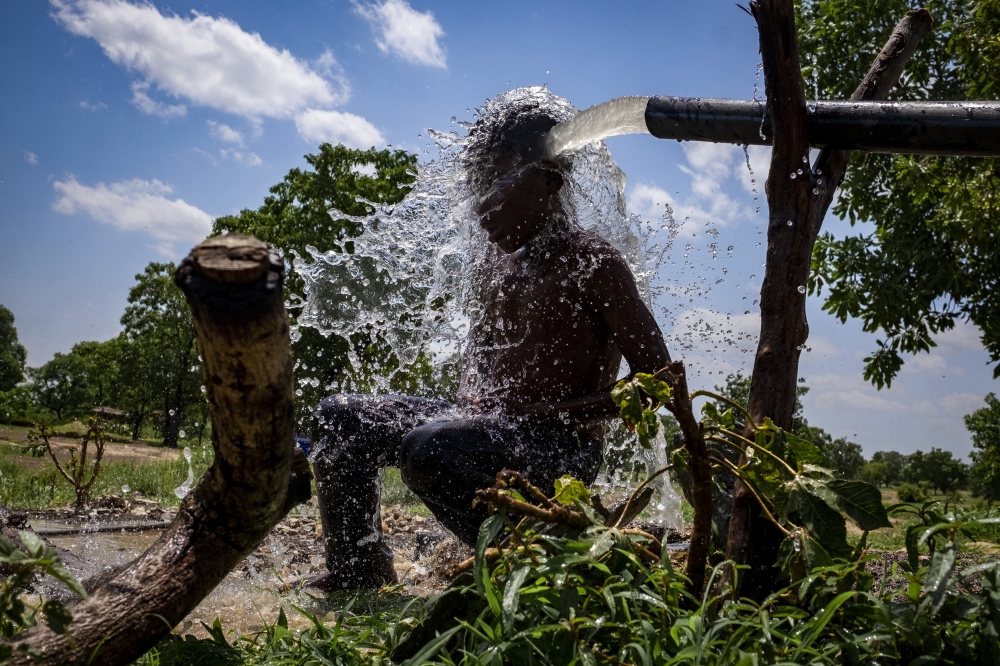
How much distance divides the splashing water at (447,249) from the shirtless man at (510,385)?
18 centimetres

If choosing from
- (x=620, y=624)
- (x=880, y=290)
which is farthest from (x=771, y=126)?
(x=880, y=290)

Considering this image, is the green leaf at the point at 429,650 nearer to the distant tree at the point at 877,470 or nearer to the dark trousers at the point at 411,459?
the dark trousers at the point at 411,459

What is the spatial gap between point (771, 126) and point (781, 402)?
2.70 feet

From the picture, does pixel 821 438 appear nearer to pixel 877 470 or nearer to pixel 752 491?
pixel 877 470

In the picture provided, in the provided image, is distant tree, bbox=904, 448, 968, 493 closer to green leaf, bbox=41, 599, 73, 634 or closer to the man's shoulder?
the man's shoulder

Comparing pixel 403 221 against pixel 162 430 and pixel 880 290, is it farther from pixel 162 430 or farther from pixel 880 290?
pixel 162 430

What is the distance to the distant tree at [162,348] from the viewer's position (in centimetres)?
3850

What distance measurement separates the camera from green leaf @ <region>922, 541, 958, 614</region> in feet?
4.43

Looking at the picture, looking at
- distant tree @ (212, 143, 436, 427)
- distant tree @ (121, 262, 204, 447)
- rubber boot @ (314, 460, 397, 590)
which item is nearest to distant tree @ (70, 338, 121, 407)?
distant tree @ (121, 262, 204, 447)

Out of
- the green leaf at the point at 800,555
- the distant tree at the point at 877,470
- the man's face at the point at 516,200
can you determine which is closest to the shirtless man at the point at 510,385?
the man's face at the point at 516,200

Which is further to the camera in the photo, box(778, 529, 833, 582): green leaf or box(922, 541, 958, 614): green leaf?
box(778, 529, 833, 582): green leaf

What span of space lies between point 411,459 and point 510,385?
0.63 meters

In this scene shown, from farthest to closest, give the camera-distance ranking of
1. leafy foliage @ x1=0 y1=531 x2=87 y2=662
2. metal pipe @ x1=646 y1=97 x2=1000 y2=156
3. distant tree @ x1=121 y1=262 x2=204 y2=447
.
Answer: distant tree @ x1=121 y1=262 x2=204 y2=447
metal pipe @ x1=646 y1=97 x2=1000 y2=156
leafy foliage @ x1=0 y1=531 x2=87 y2=662

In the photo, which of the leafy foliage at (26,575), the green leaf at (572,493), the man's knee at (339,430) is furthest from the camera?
the man's knee at (339,430)
